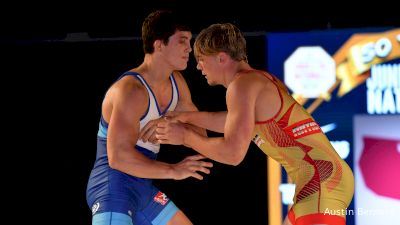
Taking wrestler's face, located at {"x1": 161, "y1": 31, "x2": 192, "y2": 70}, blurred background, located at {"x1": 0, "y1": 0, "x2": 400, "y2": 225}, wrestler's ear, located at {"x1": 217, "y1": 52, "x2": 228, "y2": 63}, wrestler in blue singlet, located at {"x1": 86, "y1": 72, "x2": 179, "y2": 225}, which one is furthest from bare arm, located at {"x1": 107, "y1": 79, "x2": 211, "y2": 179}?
blurred background, located at {"x1": 0, "y1": 0, "x2": 400, "y2": 225}

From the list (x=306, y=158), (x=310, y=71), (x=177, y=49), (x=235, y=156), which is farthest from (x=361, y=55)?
(x=235, y=156)

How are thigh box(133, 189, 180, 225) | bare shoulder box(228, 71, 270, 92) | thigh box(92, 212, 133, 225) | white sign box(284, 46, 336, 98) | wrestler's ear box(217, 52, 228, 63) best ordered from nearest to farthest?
bare shoulder box(228, 71, 270, 92), wrestler's ear box(217, 52, 228, 63), thigh box(92, 212, 133, 225), thigh box(133, 189, 180, 225), white sign box(284, 46, 336, 98)

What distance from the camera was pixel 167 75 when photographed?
164 inches

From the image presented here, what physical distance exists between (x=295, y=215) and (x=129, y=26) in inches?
119

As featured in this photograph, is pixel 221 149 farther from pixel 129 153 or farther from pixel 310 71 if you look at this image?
pixel 310 71

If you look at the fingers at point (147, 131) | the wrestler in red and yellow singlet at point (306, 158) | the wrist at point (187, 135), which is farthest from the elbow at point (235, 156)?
the fingers at point (147, 131)

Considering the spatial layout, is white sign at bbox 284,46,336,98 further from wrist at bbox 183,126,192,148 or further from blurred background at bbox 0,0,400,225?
wrist at bbox 183,126,192,148

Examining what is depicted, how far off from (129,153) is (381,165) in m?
2.68

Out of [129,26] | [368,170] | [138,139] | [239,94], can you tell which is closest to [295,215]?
[239,94]

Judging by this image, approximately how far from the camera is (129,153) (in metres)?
3.77

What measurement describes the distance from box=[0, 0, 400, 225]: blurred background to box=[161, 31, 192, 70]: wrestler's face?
1872mm

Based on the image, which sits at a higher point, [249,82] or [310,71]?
[310,71]

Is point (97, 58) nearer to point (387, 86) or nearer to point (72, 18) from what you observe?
point (72, 18)

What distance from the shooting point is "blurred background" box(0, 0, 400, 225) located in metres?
5.90
